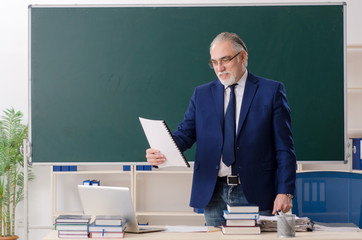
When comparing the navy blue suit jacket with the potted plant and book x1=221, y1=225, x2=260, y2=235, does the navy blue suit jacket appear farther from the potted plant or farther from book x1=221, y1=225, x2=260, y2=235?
the potted plant

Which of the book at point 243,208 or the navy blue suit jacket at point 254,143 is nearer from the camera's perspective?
Result: the book at point 243,208

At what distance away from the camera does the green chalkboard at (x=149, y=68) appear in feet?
11.7

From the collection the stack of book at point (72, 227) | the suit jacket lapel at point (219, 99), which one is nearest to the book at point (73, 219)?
the stack of book at point (72, 227)

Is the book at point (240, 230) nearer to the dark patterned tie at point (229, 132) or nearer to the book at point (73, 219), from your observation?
the dark patterned tie at point (229, 132)

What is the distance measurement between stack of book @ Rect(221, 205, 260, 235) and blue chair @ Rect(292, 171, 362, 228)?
65 centimetres

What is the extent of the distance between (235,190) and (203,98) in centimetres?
57

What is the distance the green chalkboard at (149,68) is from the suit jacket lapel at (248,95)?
3.20 ft

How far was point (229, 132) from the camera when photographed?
2.64 m

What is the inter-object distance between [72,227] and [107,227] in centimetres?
16

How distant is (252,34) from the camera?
361 centimetres

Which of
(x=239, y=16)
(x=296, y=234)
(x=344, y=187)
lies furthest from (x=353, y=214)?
(x=239, y=16)

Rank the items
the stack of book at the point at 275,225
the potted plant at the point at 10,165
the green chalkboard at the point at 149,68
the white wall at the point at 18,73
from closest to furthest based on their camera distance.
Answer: the stack of book at the point at 275,225 → the green chalkboard at the point at 149,68 → the potted plant at the point at 10,165 → the white wall at the point at 18,73

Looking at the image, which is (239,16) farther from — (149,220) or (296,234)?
(149,220)

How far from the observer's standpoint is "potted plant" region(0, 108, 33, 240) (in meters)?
4.92
